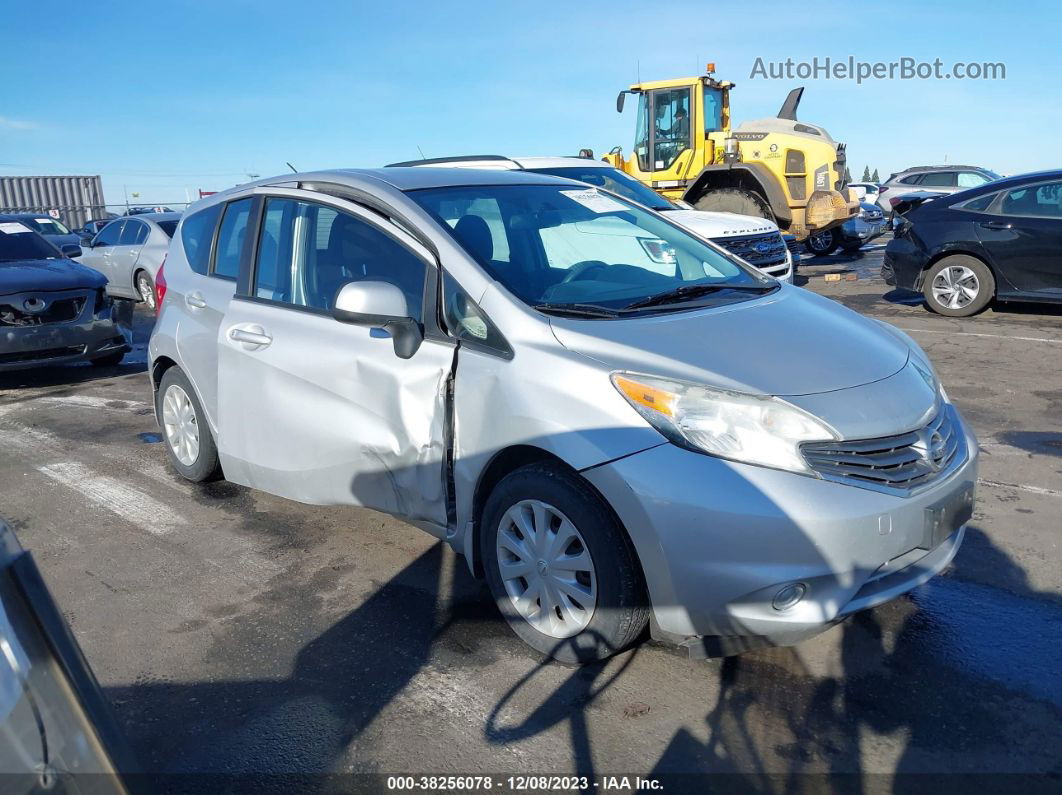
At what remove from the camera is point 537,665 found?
122 inches

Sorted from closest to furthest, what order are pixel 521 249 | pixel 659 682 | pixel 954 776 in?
pixel 954 776, pixel 659 682, pixel 521 249

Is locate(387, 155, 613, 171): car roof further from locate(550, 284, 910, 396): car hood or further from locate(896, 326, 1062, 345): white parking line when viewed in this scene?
locate(550, 284, 910, 396): car hood

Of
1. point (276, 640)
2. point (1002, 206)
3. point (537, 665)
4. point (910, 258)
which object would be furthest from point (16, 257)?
point (1002, 206)

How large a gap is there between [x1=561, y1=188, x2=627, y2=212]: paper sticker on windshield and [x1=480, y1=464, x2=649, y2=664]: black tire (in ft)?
5.67

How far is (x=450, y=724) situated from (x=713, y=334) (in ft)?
5.27

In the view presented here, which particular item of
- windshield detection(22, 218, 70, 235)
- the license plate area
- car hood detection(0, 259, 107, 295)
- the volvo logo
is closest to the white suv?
car hood detection(0, 259, 107, 295)

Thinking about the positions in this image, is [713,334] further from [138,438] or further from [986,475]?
[138,438]

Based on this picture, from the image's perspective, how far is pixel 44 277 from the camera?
8.06 metres

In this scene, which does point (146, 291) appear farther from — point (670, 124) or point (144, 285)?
point (670, 124)

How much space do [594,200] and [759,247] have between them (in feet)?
19.1

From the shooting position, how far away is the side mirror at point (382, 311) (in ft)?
10.6

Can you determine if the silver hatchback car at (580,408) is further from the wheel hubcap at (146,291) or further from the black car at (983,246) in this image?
the wheel hubcap at (146,291)

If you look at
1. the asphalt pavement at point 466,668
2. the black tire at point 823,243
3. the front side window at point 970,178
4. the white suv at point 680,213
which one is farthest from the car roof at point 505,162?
the front side window at point 970,178

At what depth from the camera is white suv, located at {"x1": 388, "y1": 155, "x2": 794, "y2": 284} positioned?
927 cm
